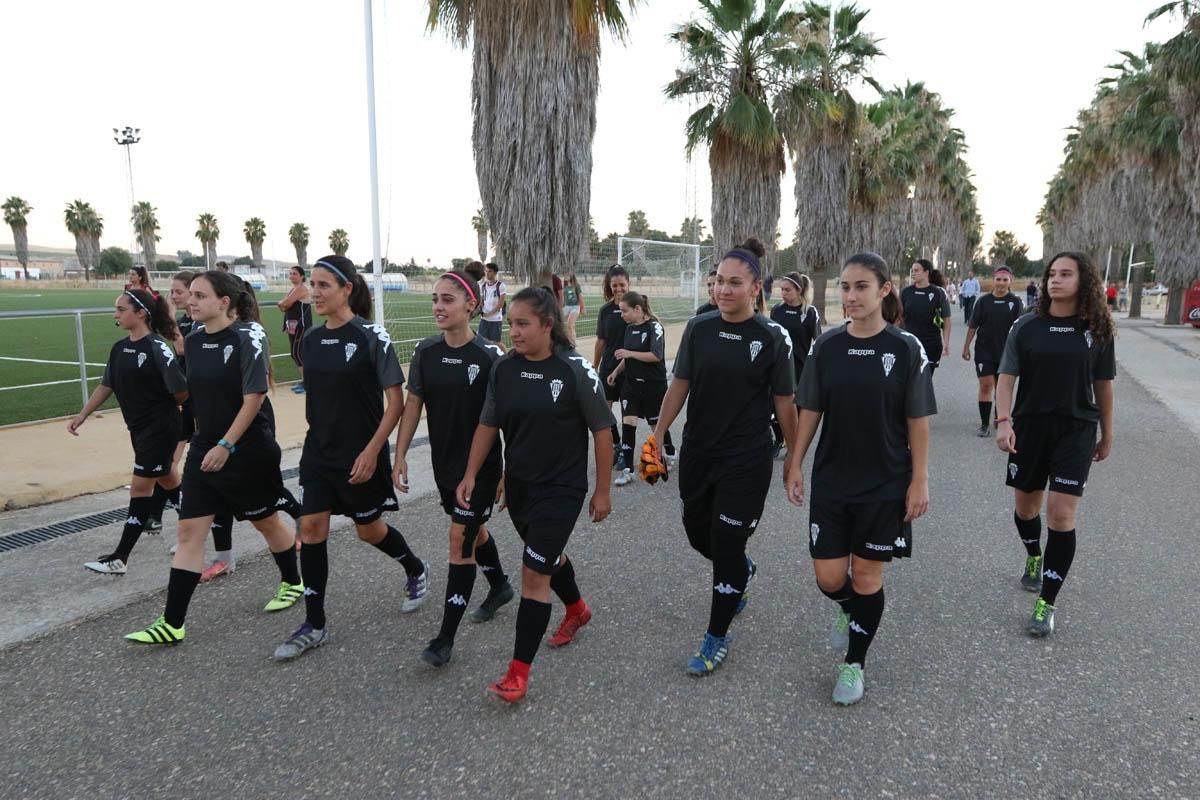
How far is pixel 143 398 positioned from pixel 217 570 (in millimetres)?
1110

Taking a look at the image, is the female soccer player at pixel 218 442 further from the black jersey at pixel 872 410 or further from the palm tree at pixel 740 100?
the palm tree at pixel 740 100

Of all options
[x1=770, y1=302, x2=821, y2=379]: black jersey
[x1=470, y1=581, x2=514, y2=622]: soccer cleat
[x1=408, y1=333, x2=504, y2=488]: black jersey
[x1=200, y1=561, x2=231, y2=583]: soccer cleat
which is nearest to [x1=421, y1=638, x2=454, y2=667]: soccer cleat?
[x1=470, y1=581, x2=514, y2=622]: soccer cleat

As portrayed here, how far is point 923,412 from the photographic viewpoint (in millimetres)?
3084

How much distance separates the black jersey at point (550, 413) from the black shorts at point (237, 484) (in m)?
1.43

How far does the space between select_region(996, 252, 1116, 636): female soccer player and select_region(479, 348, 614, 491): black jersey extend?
2198 millimetres

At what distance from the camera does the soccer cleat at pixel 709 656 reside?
136 inches

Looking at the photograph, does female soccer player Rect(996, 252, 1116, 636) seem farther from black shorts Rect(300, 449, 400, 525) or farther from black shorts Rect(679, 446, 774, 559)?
black shorts Rect(300, 449, 400, 525)

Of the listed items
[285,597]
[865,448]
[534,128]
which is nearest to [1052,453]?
[865,448]

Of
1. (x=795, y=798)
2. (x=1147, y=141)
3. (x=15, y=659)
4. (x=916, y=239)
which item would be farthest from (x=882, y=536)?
(x=916, y=239)

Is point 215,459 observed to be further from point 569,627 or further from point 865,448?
point 865,448

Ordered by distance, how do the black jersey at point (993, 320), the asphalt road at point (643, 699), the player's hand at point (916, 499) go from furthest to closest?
the black jersey at point (993, 320)
the player's hand at point (916, 499)
the asphalt road at point (643, 699)

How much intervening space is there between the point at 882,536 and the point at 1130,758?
1.13 metres

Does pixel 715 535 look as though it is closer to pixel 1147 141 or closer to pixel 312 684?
pixel 312 684

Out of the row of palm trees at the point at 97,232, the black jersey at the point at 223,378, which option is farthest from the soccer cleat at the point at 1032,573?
the row of palm trees at the point at 97,232
